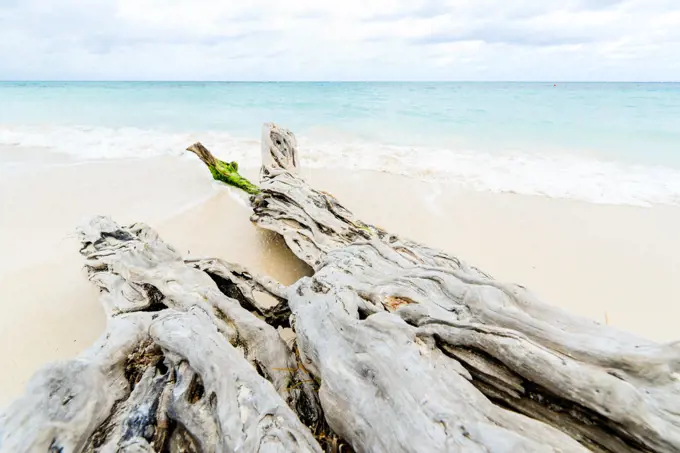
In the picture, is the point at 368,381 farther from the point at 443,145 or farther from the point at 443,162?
the point at 443,145

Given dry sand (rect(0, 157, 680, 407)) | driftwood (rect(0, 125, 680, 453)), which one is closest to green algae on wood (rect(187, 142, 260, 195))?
dry sand (rect(0, 157, 680, 407))

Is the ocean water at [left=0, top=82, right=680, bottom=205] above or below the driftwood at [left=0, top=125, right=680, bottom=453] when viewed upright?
below

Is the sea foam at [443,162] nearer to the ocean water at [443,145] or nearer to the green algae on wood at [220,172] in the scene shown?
the ocean water at [443,145]

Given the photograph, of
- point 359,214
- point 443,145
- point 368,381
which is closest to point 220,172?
A: point 359,214

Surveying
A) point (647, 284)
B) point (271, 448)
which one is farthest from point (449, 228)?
point (271, 448)

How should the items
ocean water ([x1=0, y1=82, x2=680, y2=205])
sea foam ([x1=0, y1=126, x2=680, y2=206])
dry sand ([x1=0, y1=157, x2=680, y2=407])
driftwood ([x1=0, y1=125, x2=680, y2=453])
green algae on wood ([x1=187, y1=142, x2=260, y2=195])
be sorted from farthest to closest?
1. ocean water ([x1=0, y1=82, x2=680, y2=205])
2. sea foam ([x1=0, y1=126, x2=680, y2=206])
3. green algae on wood ([x1=187, y1=142, x2=260, y2=195])
4. dry sand ([x1=0, y1=157, x2=680, y2=407])
5. driftwood ([x1=0, y1=125, x2=680, y2=453])

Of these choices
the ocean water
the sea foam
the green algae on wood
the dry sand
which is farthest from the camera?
the ocean water

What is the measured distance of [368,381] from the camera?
6.00 ft

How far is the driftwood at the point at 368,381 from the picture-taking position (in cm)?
154

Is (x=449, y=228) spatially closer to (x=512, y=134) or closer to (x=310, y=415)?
(x=310, y=415)

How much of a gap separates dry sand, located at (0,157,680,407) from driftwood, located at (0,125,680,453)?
4.45 feet

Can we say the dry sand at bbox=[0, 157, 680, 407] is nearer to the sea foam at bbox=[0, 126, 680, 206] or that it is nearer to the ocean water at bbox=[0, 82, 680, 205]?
the sea foam at bbox=[0, 126, 680, 206]

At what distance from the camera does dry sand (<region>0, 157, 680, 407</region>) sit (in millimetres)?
3359

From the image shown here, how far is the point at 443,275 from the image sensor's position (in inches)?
101
